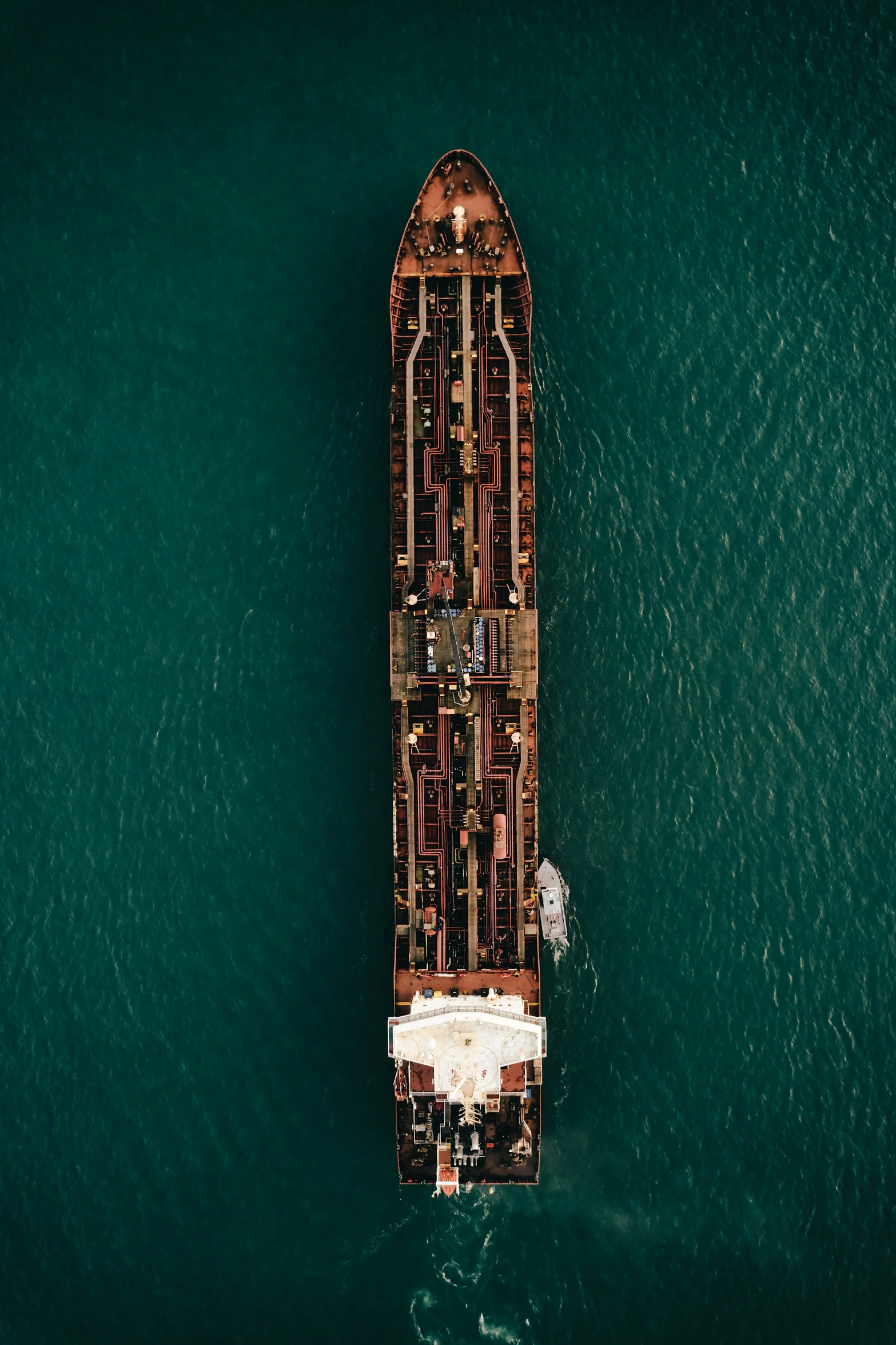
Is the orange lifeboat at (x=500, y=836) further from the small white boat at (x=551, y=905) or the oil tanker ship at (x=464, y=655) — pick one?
the small white boat at (x=551, y=905)

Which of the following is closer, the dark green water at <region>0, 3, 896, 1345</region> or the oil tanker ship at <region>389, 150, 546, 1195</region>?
the oil tanker ship at <region>389, 150, 546, 1195</region>

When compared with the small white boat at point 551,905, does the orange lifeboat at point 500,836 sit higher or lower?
higher

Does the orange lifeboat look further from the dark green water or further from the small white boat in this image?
the dark green water

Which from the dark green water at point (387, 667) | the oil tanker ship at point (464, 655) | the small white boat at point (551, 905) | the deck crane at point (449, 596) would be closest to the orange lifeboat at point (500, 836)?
the oil tanker ship at point (464, 655)

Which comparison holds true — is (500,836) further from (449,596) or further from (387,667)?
(449,596)

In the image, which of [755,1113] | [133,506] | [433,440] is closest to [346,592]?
[433,440]

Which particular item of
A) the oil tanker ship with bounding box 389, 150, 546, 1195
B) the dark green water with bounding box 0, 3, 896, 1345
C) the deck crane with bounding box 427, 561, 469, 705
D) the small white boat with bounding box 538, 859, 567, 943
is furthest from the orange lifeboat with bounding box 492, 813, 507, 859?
the deck crane with bounding box 427, 561, 469, 705
